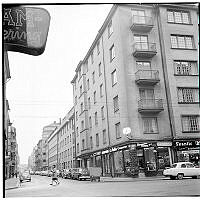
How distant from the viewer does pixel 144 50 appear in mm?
9227

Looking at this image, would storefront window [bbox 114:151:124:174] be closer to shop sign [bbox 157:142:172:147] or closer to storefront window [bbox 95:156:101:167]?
storefront window [bbox 95:156:101:167]

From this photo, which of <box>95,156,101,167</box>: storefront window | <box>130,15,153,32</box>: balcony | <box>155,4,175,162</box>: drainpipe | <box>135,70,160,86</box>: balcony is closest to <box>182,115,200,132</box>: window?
<box>155,4,175,162</box>: drainpipe

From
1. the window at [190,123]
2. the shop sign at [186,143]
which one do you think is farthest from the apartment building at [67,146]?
the window at [190,123]

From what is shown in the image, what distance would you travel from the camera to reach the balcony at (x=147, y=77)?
872 centimetres

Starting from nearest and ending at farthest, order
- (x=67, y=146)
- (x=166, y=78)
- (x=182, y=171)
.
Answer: (x=67, y=146), (x=166, y=78), (x=182, y=171)

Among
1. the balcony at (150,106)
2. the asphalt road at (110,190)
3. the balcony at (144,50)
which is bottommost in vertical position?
the asphalt road at (110,190)

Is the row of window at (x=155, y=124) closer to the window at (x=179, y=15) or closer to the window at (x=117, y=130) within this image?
the window at (x=117, y=130)

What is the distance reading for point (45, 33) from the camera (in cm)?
492

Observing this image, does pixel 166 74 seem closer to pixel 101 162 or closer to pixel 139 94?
pixel 139 94

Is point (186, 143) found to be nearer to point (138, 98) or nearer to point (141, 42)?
point (138, 98)

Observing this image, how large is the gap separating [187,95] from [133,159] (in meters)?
2.89

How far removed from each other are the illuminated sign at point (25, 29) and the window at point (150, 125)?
482 centimetres

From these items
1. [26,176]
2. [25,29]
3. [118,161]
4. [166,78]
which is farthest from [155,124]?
[26,176]

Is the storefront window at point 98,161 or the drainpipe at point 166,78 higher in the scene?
the drainpipe at point 166,78
